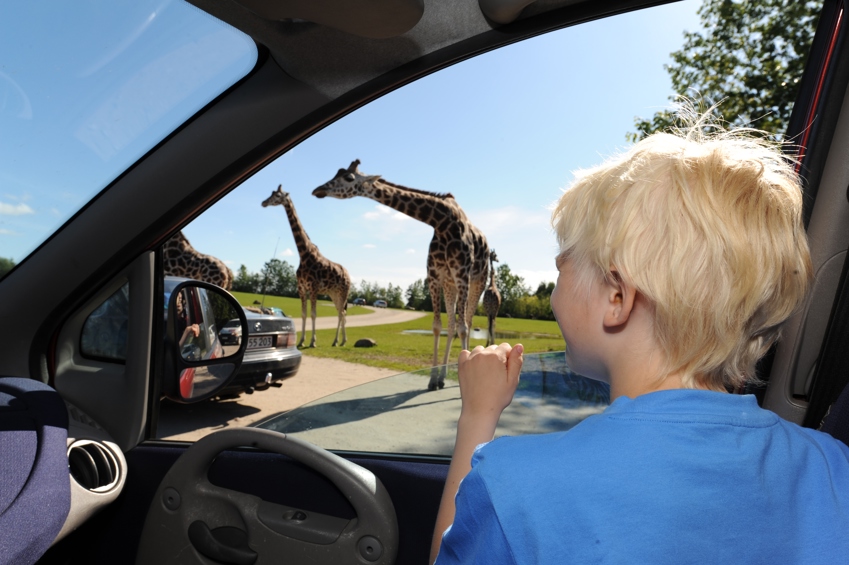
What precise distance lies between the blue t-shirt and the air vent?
108cm

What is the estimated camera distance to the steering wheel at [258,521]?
4.36 ft

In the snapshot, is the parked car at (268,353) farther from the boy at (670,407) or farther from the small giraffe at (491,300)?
the boy at (670,407)

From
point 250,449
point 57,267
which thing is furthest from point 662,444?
point 57,267

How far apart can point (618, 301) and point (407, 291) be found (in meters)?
4.58

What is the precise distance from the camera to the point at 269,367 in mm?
3275

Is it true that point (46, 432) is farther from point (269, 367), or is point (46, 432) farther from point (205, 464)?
point (269, 367)

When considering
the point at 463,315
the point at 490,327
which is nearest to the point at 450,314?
the point at 463,315

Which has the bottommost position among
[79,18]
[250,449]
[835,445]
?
[250,449]

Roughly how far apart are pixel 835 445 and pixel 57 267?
1.69 metres

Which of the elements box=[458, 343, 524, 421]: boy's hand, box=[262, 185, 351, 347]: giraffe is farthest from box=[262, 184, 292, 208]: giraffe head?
box=[458, 343, 524, 421]: boy's hand

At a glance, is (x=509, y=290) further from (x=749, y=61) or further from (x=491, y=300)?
(x=749, y=61)

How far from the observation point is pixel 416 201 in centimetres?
497

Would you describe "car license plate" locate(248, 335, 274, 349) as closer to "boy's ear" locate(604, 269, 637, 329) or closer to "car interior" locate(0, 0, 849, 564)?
"car interior" locate(0, 0, 849, 564)

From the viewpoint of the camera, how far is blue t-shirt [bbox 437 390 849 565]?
575 mm
